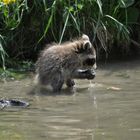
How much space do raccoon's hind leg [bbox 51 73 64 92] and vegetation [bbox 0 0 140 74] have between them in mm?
881

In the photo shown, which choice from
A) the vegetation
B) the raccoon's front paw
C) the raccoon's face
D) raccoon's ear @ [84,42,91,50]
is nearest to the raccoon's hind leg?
the raccoon's front paw

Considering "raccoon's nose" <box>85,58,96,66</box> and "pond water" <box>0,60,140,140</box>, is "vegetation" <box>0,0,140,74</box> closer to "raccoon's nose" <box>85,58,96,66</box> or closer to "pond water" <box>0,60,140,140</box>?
"raccoon's nose" <box>85,58,96,66</box>

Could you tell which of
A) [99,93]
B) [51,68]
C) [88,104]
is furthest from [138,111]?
[51,68]

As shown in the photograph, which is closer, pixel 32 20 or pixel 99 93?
pixel 99 93

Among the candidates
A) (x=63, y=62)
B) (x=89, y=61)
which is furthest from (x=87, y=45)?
→ (x=63, y=62)

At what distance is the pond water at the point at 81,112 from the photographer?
5914 mm

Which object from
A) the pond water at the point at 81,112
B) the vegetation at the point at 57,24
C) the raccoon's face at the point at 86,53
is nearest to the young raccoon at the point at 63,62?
the raccoon's face at the point at 86,53

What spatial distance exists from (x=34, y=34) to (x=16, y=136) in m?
4.21

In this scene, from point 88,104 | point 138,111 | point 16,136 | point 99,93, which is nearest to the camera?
point 16,136

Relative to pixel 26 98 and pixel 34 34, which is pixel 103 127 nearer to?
pixel 26 98

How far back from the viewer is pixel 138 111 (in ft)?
22.4

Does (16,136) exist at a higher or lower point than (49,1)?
lower

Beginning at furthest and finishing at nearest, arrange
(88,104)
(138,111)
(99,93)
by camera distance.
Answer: (99,93) → (88,104) → (138,111)

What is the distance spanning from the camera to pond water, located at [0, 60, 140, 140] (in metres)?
5.91
